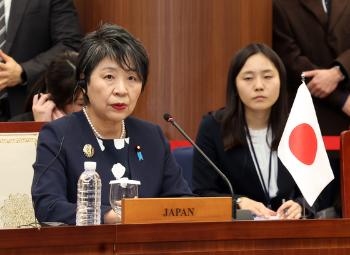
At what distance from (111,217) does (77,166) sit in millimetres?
339

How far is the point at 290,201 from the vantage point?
3.98 m

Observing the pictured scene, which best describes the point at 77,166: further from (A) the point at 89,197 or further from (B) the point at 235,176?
(B) the point at 235,176

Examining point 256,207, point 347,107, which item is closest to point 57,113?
point 256,207

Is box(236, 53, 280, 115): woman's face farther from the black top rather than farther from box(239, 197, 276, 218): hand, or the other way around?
box(239, 197, 276, 218): hand

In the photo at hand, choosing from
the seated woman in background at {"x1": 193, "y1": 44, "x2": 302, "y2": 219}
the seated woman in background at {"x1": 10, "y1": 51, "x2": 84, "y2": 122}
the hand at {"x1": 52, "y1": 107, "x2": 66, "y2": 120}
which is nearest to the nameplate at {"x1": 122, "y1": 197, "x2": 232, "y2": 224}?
the seated woman in background at {"x1": 193, "y1": 44, "x2": 302, "y2": 219}

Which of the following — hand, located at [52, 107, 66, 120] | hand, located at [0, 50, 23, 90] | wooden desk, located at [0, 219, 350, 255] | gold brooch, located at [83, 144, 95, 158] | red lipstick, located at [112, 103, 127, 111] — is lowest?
wooden desk, located at [0, 219, 350, 255]

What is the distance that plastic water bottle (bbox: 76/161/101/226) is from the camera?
2.97 meters

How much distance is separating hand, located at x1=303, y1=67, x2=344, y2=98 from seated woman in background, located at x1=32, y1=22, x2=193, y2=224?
2.09 m

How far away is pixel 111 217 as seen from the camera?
2951 mm

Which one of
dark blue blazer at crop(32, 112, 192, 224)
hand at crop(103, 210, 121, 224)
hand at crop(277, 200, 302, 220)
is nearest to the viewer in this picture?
hand at crop(103, 210, 121, 224)

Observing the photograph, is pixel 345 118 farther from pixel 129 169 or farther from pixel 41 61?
pixel 129 169

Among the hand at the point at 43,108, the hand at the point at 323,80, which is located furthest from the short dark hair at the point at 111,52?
the hand at the point at 323,80

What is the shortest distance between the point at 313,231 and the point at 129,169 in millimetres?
938

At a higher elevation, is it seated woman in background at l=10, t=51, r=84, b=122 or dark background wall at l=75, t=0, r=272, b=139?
dark background wall at l=75, t=0, r=272, b=139
